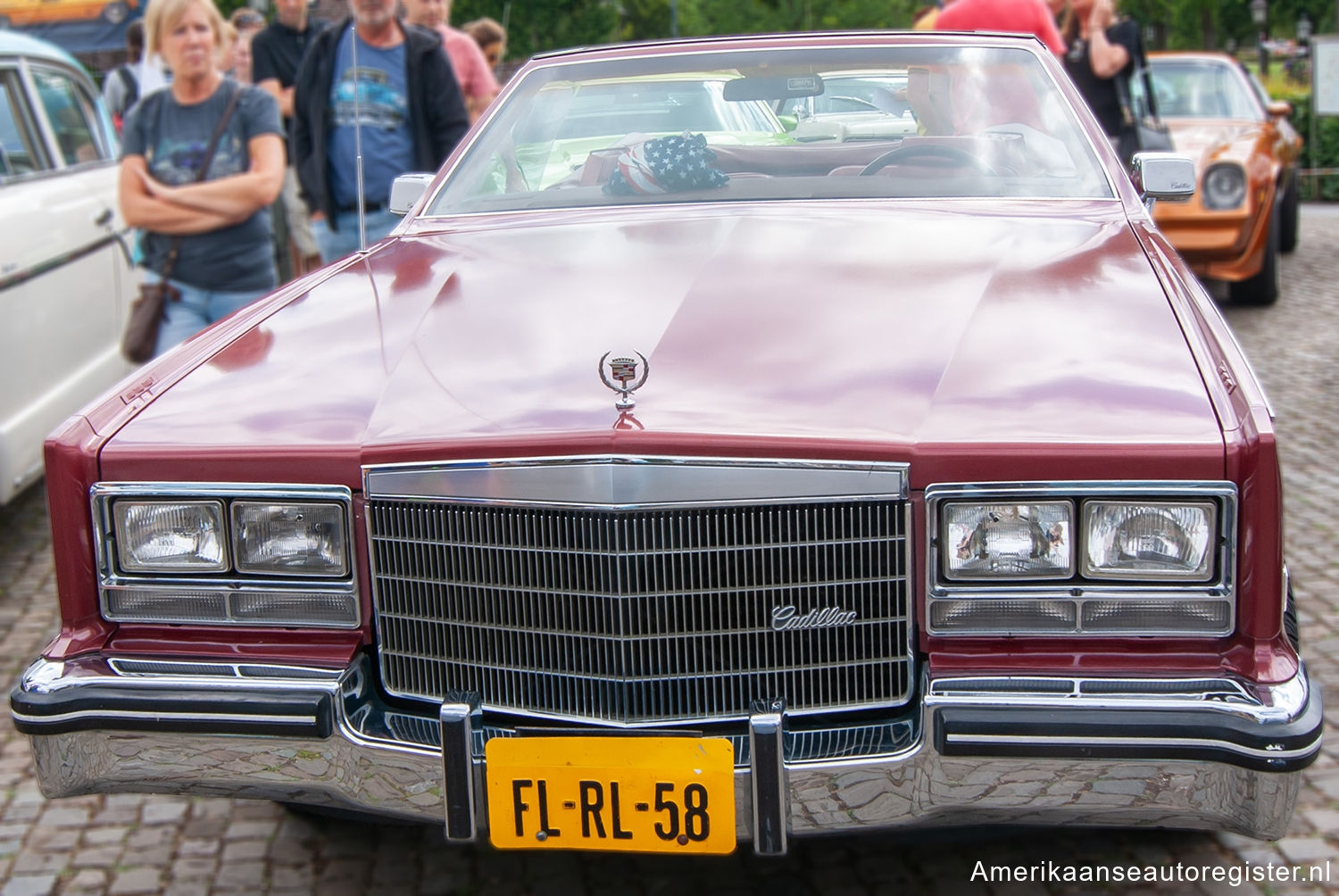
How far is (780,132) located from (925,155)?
397mm

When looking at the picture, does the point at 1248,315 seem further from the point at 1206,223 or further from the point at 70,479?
the point at 70,479

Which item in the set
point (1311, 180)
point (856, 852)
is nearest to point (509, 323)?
point (856, 852)

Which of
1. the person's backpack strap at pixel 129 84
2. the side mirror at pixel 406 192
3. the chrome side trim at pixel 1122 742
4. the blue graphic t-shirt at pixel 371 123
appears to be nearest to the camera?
the chrome side trim at pixel 1122 742

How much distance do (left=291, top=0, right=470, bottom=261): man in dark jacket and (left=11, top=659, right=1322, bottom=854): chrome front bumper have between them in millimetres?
3385

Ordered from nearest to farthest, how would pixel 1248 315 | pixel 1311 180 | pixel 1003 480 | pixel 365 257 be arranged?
pixel 1003 480 → pixel 365 257 → pixel 1248 315 → pixel 1311 180

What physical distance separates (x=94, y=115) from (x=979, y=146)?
4794 millimetres

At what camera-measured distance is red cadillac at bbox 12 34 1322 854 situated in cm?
206

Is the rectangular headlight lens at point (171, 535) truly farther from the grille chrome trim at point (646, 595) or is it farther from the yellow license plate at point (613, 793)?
the yellow license plate at point (613, 793)

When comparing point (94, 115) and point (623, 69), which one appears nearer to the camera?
point (623, 69)

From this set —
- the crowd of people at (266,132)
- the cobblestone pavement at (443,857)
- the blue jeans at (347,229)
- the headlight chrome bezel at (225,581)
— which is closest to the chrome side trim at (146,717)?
the headlight chrome bezel at (225,581)

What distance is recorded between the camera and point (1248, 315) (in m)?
8.40

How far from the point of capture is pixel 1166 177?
133 inches

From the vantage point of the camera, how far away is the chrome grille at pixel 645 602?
82.6 inches

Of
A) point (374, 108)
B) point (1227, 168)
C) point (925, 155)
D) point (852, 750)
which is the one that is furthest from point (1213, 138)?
point (852, 750)
